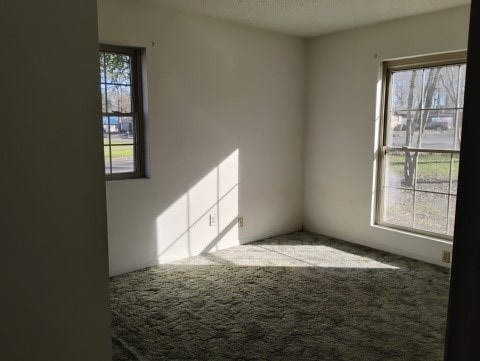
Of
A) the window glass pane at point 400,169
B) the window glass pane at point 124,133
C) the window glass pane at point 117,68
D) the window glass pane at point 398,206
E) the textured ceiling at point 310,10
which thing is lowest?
the window glass pane at point 398,206

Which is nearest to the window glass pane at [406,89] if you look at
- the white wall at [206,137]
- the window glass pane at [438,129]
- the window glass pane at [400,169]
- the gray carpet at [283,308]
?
the window glass pane at [438,129]

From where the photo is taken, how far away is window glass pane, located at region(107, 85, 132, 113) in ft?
12.5

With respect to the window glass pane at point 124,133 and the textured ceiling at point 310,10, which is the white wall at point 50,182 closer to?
the window glass pane at point 124,133

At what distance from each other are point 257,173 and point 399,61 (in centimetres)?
199

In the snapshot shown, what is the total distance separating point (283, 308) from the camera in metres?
3.18

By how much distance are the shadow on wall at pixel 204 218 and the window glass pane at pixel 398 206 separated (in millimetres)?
1730

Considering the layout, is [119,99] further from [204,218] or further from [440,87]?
[440,87]

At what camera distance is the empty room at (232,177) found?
145 cm

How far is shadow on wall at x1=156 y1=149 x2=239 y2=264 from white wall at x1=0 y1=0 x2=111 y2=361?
8.40 ft

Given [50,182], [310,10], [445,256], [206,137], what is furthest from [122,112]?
[445,256]

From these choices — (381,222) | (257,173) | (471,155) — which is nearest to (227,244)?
(257,173)

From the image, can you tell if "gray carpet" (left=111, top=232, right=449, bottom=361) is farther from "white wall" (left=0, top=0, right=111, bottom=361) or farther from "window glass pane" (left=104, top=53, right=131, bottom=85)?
"window glass pane" (left=104, top=53, right=131, bottom=85)

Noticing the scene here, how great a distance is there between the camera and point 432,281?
146 inches

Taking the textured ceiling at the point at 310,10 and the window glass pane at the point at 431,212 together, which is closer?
the textured ceiling at the point at 310,10
